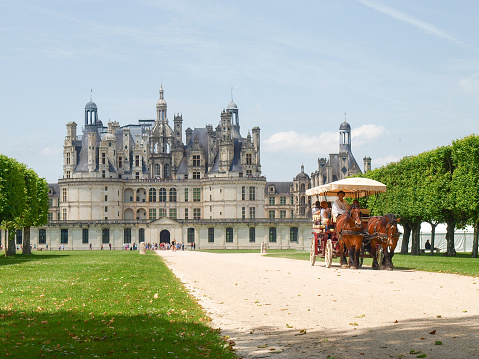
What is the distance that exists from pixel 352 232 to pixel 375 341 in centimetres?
1699

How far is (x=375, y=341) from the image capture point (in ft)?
37.5

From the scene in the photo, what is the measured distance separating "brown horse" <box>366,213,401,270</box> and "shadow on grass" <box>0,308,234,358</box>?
15.0 metres

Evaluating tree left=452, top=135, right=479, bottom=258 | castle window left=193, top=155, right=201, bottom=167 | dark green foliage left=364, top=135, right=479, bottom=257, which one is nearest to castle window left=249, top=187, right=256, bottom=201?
castle window left=193, top=155, right=201, bottom=167

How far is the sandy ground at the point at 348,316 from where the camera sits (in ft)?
36.0

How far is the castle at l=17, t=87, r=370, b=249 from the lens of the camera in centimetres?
10256

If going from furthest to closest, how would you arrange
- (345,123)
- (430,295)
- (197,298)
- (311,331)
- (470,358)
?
(345,123), (197,298), (430,295), (311,331), (470,358)

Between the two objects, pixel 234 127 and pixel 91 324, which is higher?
pixel 234 127

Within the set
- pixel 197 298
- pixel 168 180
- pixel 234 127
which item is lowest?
pixel 197 298

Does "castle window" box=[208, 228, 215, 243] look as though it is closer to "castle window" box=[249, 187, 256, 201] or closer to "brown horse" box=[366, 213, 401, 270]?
"castle window" box=[249, 187, 256, 201]

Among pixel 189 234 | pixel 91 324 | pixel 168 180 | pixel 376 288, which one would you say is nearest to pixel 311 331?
pixel 91 324

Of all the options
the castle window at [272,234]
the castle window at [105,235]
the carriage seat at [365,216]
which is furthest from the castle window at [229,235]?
the carriage seat at [365,216]

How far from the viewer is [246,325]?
1379 centimetres

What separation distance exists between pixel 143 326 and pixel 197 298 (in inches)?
230

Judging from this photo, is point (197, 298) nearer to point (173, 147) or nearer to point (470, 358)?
point (470, 358)
